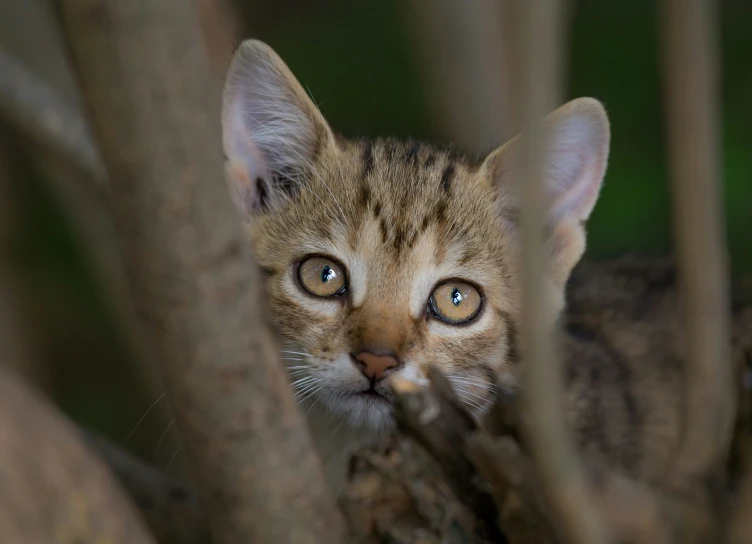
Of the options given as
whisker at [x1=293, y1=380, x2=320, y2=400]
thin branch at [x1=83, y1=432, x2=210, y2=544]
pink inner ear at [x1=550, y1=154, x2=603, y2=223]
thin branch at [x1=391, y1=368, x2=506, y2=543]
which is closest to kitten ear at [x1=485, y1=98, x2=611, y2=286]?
pink inner ear at [x1=550, y1=154, x2=603, y2=223]

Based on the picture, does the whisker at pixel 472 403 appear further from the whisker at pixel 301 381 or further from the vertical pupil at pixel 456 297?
the whisker at pixel 301 381

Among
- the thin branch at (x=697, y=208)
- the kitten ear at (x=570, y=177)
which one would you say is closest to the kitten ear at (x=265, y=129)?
the kitten ear at (x=570, y=177)

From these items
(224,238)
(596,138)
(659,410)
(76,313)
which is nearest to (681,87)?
(224,238)

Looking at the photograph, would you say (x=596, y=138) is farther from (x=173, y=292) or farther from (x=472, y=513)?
(x=173, y=292)

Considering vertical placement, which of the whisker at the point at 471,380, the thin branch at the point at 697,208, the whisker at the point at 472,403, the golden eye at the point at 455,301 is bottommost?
the whisker at the point at 472,403

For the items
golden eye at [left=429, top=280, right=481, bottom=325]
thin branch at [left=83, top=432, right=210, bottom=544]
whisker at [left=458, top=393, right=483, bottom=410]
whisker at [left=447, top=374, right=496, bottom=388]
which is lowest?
thin branch at [left=83, top=432, right=210, bottom=544]

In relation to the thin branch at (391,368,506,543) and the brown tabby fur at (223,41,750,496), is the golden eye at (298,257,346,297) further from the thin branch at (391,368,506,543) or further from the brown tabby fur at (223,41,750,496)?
the thin branch at (391,368,506,543)
